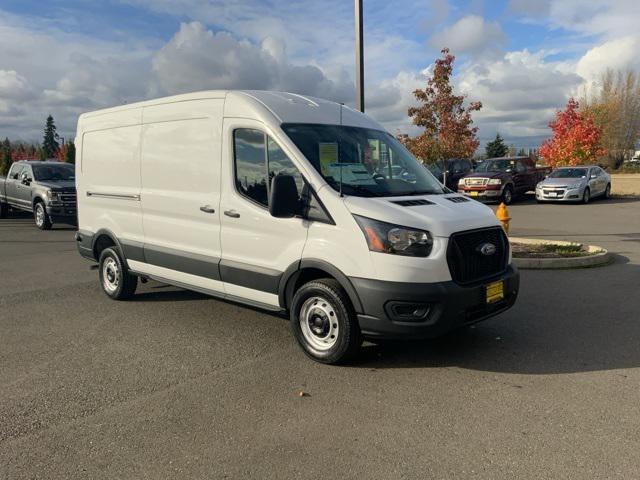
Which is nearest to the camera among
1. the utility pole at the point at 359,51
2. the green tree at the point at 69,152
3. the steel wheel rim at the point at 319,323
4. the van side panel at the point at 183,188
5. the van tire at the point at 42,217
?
A: the steel wheel rim at the point at 319,323

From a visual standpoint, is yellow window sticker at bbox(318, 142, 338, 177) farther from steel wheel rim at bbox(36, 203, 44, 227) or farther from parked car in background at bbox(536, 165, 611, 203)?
parked car in background at bbox(536, 165, 611, 203)

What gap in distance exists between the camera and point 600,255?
353 inches

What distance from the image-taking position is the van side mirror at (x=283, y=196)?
4434 millimetres

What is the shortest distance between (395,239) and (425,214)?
1.18 feet

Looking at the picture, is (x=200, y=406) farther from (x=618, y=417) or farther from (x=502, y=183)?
(x=502, y=183)

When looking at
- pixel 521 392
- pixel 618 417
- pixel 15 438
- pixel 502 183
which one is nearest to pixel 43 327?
pixel 15 438

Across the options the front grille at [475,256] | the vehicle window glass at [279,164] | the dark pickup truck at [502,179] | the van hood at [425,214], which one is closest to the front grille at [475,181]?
the dark pickup truck at [502,179]

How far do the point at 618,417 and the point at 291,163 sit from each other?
3.16 meters

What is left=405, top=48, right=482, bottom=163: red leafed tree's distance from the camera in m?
22.9

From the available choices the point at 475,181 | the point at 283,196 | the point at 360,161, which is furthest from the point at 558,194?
the point at 283,196

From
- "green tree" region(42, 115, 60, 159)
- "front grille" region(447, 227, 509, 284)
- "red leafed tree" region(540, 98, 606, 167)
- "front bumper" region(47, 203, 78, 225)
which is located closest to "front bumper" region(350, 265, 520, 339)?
"front grille" region(447, 227, 509, 284)

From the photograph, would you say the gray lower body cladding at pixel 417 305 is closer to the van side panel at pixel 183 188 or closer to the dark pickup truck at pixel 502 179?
the van side panel at pixel 183 188

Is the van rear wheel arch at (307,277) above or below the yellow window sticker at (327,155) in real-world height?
below

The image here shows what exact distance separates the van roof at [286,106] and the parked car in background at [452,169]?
19.5 m
